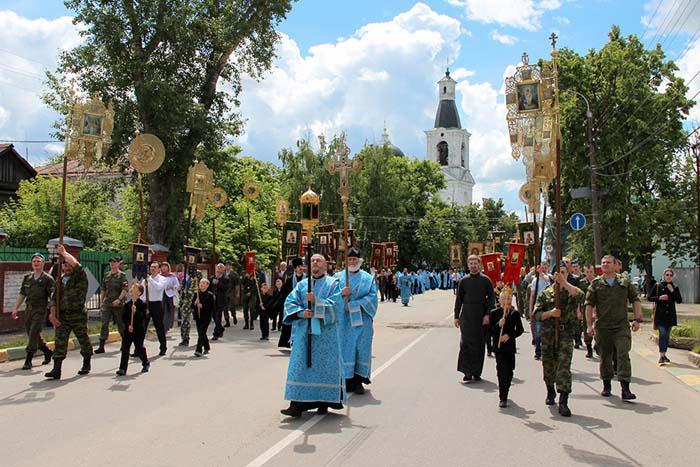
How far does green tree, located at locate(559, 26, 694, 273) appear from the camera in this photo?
103 ft

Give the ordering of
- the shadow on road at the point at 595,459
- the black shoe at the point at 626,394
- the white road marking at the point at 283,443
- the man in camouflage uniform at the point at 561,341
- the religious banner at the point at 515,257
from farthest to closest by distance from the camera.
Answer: the religious banner at the point at 515,257 < the black shoe at the point at 626,394 < the man in camouflage uniform at the point at 561,341 < the shadow on road at the point at 595,459 < the white road marking at the point at 283,443

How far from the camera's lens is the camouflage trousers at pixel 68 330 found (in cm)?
1063

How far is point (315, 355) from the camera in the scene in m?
7.85

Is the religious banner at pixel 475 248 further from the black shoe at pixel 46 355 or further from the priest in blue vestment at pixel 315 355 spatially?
the priest in blue vestment at pixel 315 355

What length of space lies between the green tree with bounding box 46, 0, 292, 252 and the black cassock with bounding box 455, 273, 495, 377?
16.7 m

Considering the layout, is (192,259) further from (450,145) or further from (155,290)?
(450,145)

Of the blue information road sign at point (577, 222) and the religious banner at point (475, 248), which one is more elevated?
the blue information road sign at point (577, 222)

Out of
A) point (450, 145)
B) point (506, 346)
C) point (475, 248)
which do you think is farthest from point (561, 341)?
point (450, 145)

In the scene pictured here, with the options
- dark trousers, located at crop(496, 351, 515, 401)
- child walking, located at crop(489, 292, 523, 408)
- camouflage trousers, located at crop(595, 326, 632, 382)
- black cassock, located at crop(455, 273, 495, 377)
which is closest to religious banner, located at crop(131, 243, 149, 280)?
black cassock, located at crop(455, 273, 495, 377)

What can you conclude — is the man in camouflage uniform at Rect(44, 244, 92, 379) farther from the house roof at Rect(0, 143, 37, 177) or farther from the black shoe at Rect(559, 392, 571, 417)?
the house roof at Rect(0, 143, 37, 177)

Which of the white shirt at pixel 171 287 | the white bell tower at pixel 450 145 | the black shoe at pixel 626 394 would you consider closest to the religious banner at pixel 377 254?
the white shirt at pixel 171 287

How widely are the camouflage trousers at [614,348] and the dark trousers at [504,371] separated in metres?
1.55

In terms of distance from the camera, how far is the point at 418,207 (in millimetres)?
75250

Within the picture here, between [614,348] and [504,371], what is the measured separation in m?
1.87
